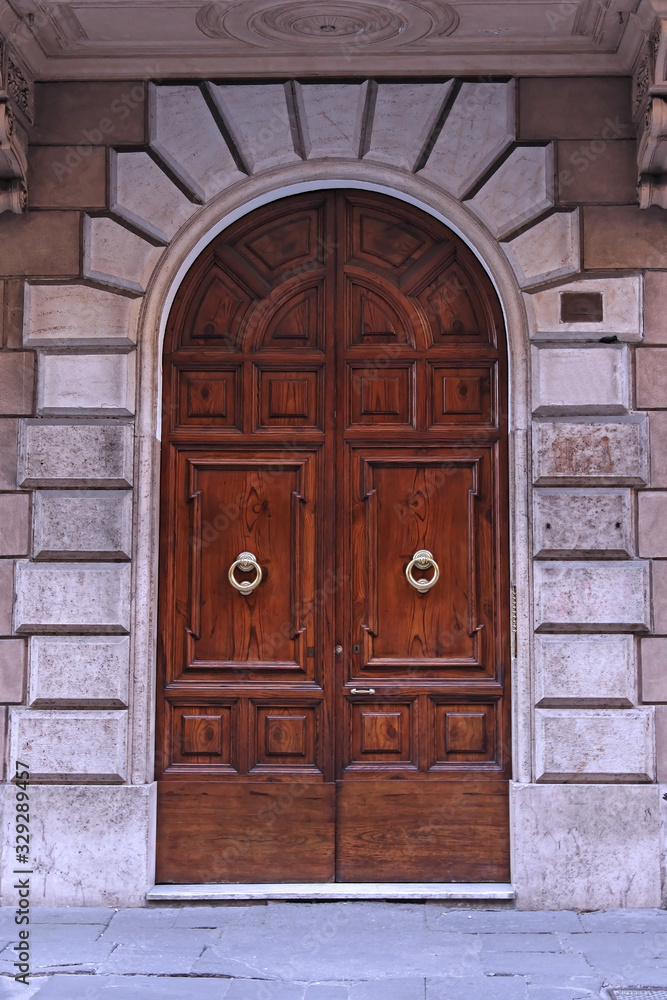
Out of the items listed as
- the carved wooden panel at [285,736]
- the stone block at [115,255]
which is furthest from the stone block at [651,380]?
the stone block at [115,255]

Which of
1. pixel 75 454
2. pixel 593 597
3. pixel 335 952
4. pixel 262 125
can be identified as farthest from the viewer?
pixel 262 125

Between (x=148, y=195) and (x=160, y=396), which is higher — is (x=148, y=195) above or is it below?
above

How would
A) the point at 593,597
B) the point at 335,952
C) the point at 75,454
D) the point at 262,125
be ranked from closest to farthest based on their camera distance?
the point at 335,952 < the point at 593,597 < the point at 75,454 < the point at 262,125

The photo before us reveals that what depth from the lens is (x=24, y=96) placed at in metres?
5.42

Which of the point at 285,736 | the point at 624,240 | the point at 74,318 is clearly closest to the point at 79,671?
the point at 285,736

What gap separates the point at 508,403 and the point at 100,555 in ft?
7.94

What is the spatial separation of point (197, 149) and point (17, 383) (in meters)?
1.65

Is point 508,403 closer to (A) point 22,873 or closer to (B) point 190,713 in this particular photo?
(B) point 190,713

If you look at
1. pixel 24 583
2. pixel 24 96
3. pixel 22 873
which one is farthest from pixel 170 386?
pixel 22 873

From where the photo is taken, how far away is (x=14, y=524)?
545 cm

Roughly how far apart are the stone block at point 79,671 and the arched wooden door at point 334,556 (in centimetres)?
27

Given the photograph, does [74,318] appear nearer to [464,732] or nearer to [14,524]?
[14,524]

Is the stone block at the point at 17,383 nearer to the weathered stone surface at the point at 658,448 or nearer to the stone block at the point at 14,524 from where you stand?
the stone block at the point at 14,524

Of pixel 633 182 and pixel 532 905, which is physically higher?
pixel 633 182
